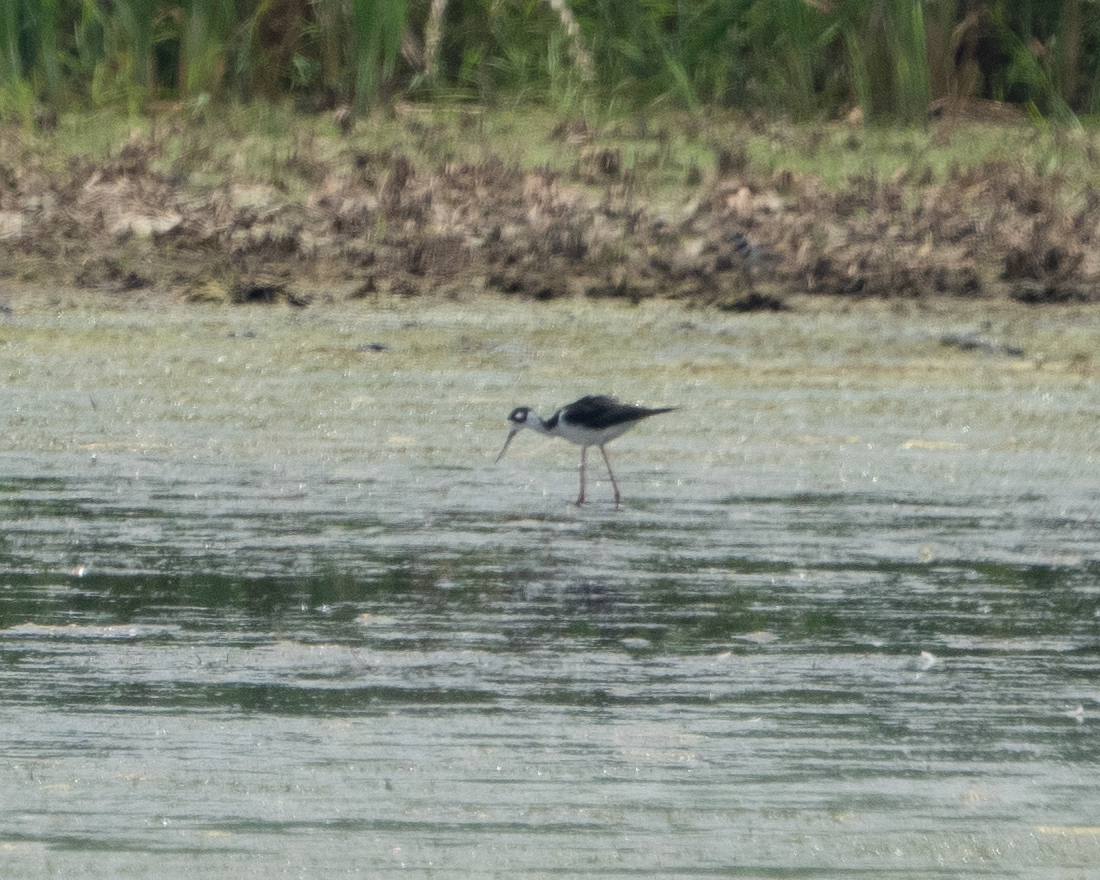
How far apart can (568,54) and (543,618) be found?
491 inches

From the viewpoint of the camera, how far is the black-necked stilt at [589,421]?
818cm

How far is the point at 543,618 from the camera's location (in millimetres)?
6223

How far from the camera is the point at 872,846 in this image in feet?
14.5

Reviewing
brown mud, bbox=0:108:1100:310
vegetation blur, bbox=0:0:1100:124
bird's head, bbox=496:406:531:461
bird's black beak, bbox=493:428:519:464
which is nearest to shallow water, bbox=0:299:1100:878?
bird's black beak, bbox=493:428:519:464

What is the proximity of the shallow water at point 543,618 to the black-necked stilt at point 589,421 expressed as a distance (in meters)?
0.18

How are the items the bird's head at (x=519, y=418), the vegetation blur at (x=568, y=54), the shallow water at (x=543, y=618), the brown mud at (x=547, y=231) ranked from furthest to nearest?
the vegetation blur at (x=568, y=54) → the brown mud at (x=547, y=231) → the bird's head at (x=519, y=418) → the shallow water at (x=543, y=618)

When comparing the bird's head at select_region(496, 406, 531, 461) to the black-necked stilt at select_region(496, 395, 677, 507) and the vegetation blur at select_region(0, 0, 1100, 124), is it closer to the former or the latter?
the black-necked stilt at select_region(496, 395, 677, 507)

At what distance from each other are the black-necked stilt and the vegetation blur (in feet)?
29.2

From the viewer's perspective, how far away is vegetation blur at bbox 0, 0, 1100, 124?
17156 mm

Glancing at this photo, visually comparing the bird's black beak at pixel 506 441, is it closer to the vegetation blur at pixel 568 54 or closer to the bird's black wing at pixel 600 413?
the bird's black wing at pixel 600 413

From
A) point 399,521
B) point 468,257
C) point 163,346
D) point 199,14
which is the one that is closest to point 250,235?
point 468,257

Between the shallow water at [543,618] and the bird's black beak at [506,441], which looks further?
the bird's black beak at [506,441]

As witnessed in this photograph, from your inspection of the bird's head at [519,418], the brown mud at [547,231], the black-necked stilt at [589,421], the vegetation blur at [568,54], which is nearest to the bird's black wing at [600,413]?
the black-necked stilt at [589,421]

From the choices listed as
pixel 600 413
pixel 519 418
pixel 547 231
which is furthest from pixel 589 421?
pixel 547 231
